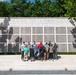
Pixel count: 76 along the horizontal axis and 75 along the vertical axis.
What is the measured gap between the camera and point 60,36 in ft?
101

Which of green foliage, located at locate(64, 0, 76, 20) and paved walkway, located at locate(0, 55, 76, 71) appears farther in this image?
green foliage, located at locate(64, 0, 76, 20)

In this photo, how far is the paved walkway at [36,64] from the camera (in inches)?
795

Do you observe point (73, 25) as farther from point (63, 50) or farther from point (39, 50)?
point (39, 50)

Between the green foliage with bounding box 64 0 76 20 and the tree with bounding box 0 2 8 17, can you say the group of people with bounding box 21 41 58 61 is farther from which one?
the tree with bounding box 0 2 8 17

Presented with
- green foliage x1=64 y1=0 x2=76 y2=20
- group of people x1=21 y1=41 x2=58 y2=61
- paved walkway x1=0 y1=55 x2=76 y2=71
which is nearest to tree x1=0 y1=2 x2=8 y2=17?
green foliage x1=64 y1=0 x2=76 y2=20

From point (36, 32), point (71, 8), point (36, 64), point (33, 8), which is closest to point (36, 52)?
point (36, 64)

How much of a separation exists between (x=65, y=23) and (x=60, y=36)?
5.15 ft

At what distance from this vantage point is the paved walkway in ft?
66.3

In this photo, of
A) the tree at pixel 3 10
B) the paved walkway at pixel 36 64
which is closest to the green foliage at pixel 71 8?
the paved walkway at pixel 36 64

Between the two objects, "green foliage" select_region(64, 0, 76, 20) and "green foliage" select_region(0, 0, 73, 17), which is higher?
"green foliage" select_region(0, 0, 73, 17)

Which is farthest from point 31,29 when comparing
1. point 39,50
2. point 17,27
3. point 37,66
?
point 37,66

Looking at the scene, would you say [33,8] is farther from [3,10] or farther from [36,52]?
[36,52]

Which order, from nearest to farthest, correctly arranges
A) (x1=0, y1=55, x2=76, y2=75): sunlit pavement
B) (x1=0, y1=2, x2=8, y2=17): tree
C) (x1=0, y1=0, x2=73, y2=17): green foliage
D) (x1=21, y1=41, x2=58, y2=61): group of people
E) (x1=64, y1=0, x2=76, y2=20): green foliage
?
1. (x1=0, y1=55, x2=76, y2=75): sunlit pavement
2. (x1=21, y1=41, x2=58, y2=61): group of people
3. (x1=64, y1=0, x2=76, y2=20): green foliage
4. (x1=0, y1=0, x2=73, y2=17): green foliage
5. (x1=0, y1=2, x2=8, y2=17): tree

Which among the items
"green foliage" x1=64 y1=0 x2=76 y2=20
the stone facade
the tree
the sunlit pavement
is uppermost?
the tree
